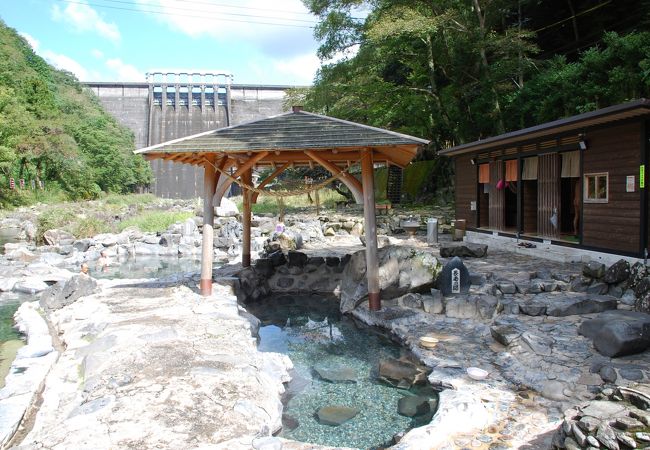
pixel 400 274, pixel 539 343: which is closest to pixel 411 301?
pixel 400 274

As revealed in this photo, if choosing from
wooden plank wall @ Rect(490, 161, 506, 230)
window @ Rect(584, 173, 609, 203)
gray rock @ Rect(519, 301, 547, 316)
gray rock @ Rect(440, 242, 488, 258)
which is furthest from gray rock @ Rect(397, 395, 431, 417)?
wooden plank wall @ Rect(490, 161, 506, 230)

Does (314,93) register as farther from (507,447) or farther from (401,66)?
(507,447)

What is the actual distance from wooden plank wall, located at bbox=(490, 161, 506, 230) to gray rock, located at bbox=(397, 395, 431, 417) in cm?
940

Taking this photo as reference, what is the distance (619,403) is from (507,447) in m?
0.87

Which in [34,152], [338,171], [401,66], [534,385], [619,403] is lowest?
[534,385]

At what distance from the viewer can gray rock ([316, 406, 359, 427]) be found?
185 inches

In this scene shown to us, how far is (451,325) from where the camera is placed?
267 inches

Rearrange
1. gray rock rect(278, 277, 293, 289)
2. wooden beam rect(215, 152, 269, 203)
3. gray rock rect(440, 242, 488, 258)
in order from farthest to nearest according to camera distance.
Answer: gray rock rect(440, 242, 488, 258), gray rock rect(278, 277, 293, 289), wooden beam rect(215, 152, 269, 203)

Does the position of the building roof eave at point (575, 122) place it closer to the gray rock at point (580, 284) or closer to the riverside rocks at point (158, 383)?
the gray rock at point (580, 284)

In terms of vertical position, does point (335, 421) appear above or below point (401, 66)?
below

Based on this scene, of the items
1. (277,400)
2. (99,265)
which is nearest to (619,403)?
(277,400)

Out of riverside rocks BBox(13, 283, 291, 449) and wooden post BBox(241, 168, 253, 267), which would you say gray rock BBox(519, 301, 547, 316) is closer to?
riverside rocks BBox(13, 283, 291, 449)

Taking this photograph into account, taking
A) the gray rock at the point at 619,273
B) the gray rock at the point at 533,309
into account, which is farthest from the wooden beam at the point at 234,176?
the gray rock at the point at 619,273

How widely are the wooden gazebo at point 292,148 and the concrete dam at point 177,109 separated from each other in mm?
38897
